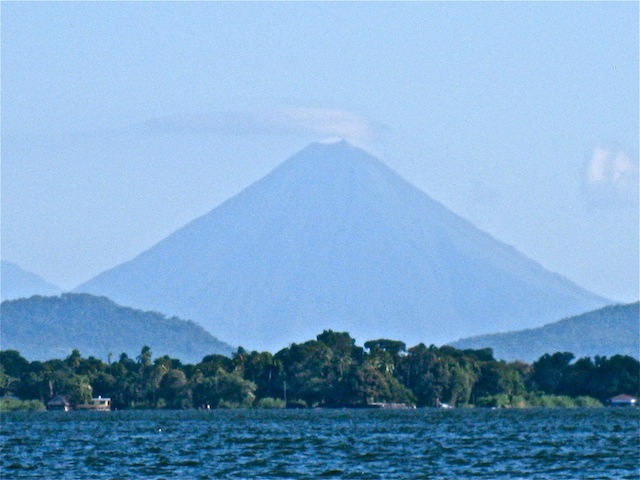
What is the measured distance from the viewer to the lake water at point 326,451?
68125 mm

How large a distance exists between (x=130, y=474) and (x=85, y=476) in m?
1.84

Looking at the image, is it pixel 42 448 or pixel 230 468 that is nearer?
pixel 230 468

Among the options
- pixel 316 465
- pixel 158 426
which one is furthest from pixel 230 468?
pixel 158 426

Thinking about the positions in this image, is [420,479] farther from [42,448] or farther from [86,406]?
[86,406]

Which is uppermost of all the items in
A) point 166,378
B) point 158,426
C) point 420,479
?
point 166,378

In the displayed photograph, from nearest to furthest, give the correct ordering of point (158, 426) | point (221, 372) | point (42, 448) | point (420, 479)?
point (420, 479), point (42, 448), point (158, 426), point (221, 372)

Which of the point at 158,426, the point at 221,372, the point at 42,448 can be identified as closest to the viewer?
the point at 42,448

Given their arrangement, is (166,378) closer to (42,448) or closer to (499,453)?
(42,448)

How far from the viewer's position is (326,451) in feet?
273

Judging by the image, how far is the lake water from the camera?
6812 cm

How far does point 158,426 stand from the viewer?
124m

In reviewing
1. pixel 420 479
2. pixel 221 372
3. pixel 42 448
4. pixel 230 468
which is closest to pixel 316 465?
pixel 230 468

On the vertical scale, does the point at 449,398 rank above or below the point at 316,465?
above

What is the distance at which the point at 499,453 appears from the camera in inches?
3159
